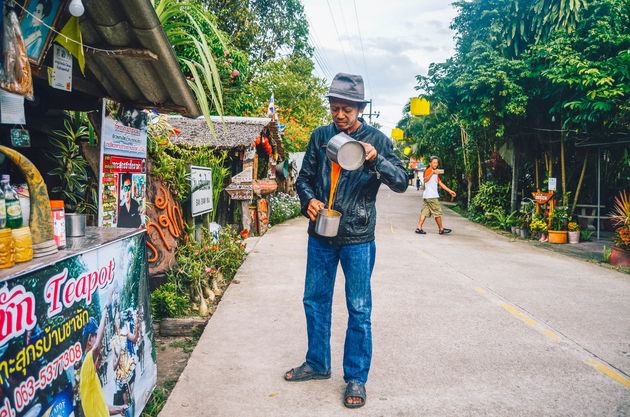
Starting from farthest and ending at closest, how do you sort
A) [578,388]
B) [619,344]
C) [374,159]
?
[619,344] → [578,388] → [374,159]

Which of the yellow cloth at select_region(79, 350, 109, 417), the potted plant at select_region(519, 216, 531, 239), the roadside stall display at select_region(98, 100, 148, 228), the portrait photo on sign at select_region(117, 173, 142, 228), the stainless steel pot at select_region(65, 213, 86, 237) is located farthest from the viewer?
the potted plant at select_region(519, 216, 531, 239)

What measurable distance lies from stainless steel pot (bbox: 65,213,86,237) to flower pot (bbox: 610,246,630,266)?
8711 mm

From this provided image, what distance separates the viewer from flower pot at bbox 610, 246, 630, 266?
7891 mm

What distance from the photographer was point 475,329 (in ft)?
14.6

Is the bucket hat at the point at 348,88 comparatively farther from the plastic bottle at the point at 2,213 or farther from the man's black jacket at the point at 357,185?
the plastic bottle at the point at 2,213

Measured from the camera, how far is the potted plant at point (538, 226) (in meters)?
10.8

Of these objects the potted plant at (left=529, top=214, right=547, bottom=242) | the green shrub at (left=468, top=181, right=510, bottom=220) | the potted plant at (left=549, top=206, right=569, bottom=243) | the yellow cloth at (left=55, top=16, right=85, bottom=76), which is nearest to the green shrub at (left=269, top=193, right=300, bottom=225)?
the green shrub at (left=468, top=181, right=510, bottom=220)

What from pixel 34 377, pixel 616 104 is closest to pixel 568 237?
pixel 616 104

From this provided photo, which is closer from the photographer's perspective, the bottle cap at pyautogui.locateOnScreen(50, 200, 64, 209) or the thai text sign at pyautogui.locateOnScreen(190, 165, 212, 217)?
the bottle cap at pyautogui.locateOnScreen(50, 200, 64, 209)

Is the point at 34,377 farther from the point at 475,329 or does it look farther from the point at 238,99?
the point at 238,99

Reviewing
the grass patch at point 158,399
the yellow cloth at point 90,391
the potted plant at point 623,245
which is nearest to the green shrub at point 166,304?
the grass patch at point 158,399

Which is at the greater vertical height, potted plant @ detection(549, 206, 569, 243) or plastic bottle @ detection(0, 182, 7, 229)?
plastic bottle @ detection(0, 182, 7, 229)

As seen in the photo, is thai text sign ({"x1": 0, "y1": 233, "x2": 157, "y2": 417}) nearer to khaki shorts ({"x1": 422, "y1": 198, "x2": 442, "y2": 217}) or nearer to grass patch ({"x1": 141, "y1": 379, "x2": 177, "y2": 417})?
grass patch ({"x1": 141, "y1": 379, "x2": 177, "y2": 417})

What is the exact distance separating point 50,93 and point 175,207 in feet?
7.36
